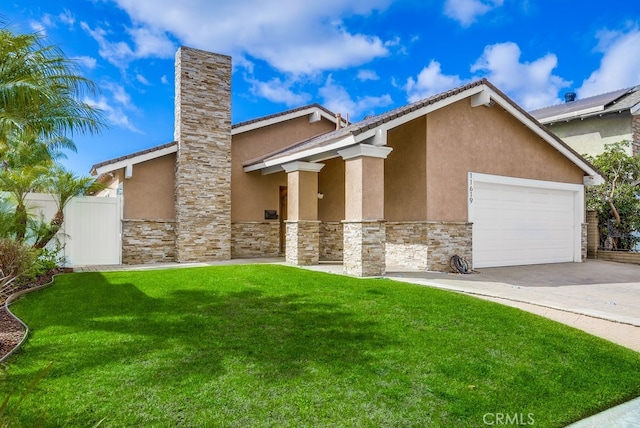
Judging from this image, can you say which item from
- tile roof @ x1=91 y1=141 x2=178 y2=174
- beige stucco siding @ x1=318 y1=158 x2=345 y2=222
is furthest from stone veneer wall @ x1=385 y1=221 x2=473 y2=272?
tile roof @ x1=91 y1=141 x2=178 y2=174

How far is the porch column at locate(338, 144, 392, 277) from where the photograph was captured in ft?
35.3

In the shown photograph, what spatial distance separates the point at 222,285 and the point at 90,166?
29.4 feet

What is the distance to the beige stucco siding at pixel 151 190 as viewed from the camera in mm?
14734

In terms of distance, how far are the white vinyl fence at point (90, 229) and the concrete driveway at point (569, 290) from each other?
9325 millimetres

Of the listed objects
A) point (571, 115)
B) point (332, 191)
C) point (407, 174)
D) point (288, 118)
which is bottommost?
point (332, 191)

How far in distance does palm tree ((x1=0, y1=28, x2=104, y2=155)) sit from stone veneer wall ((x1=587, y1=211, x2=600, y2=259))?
58.7 feet

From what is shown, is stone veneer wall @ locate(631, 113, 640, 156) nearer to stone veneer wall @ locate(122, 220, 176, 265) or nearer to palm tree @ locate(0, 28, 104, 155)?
stone veneer wall @ locate(122, 220, 176, 265)

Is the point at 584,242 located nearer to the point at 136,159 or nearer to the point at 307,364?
the point at 307,364

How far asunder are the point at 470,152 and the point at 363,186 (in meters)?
4.66

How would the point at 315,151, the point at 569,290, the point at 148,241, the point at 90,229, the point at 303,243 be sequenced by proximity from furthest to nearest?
the point at 148,241 → the point at 90,229 → the point at 303,243 → the point at 315,151 → the point at 569,290

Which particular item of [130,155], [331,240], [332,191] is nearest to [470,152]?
[332,191]

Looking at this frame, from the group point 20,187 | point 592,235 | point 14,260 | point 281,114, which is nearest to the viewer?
point 14,260

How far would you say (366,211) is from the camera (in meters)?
10.8

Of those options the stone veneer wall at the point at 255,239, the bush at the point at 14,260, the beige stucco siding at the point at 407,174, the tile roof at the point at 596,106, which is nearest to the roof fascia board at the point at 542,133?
the beige stucco siding at the point at 407,174
